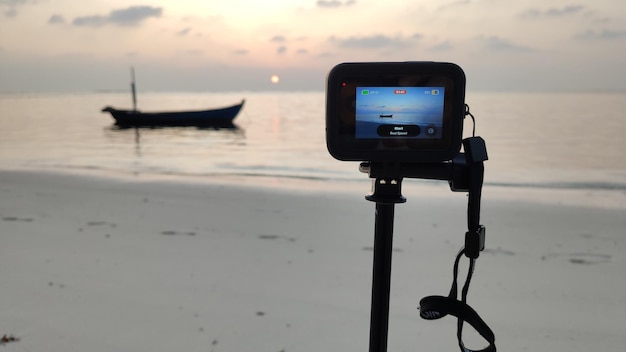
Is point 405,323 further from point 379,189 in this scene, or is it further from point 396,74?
point 396,74

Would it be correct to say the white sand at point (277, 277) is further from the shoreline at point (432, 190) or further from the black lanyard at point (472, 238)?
the black lanyard at point (472, 238)

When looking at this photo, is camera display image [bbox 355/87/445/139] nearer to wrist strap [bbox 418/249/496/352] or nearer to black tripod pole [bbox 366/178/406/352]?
black tripod pole [bbox 366/178/406/352]

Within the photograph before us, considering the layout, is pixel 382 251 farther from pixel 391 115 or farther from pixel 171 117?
pixel 171 117

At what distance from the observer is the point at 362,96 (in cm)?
88

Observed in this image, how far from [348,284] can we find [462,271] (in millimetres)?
1038

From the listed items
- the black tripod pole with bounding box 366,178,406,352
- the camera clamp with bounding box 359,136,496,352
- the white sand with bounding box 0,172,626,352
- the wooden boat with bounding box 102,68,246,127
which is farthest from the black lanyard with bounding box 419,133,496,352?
the wooden boat with bounding box 102,68,246,127

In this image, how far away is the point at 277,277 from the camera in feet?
11.2

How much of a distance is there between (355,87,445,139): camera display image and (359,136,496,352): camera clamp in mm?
72

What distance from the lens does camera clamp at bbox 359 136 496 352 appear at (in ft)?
2.98

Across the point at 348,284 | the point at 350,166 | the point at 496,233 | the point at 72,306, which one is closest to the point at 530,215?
the point at 496,233

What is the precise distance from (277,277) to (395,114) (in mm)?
2743

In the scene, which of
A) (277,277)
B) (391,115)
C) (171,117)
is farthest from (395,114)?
(171,117)

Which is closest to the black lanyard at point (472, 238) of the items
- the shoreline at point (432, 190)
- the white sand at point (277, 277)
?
the white sand at point (277, 277)

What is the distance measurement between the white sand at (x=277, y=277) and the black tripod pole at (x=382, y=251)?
1508 mm
